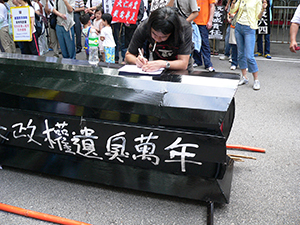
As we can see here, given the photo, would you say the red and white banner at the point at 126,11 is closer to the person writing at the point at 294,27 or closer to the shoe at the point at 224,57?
the shoe at the point at 224,57

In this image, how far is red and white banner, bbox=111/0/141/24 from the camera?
559 cm

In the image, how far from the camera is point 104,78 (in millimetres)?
2258

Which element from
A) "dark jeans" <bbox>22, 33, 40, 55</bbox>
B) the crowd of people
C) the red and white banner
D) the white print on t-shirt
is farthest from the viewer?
the red and white banner

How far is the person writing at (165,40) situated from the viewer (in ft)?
7.81

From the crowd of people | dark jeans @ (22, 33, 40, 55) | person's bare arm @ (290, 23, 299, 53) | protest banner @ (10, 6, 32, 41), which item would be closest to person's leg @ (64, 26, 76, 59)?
the crowd of people

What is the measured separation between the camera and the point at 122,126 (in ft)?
6.61

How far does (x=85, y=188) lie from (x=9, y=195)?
58 centimetres

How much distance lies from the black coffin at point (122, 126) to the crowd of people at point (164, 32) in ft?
1.24

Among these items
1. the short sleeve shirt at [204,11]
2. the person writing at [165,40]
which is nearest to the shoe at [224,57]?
the short sleeve shirt at [204,11]

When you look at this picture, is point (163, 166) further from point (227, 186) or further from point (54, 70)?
point (54, 70)

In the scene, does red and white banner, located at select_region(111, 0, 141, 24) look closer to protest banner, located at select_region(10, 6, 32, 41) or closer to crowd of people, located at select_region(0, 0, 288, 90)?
crowd of people, located at select_region(0, 0, 288, 90)

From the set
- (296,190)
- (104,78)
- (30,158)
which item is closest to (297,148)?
(296,190)

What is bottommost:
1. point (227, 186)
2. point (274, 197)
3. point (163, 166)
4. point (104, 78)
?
point (274, 197)

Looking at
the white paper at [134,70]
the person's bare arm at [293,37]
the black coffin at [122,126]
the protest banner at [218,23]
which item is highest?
the protest banner at [218,23]
